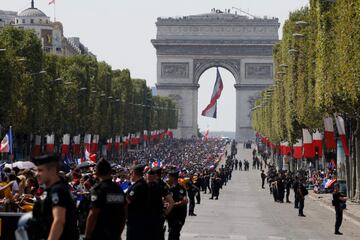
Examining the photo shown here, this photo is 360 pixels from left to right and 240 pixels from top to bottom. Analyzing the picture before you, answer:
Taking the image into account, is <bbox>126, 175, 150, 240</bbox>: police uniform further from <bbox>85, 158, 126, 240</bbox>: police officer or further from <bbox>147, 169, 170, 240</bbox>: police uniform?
<bbox>85, 158, 126, 240</bbox>: police officer

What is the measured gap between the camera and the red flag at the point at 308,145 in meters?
72.1

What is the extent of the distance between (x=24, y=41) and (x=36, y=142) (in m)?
6.55

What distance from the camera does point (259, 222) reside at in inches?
1586

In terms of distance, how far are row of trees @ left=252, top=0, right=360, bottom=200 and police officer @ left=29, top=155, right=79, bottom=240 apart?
2751 centimetres

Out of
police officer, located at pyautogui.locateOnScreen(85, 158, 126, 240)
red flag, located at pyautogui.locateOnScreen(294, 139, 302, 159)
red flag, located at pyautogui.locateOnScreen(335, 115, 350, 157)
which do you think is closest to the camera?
police officer, located at pyautogui.locateOnScreen(85, 158, 126, 240)

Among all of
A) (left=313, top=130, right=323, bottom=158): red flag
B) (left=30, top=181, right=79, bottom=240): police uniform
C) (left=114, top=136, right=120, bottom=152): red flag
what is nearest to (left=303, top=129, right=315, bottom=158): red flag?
(left=313, top=130, right=323, bottom=158): red flag

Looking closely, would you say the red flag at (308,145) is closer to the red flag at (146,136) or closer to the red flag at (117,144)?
the red flag at (117,144)

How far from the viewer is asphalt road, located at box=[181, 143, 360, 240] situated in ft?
110

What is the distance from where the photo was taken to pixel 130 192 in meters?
17.8

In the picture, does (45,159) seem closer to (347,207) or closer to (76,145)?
(347,207)

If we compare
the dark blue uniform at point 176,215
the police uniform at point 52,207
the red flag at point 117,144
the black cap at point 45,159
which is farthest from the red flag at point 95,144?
the black cap at point 45,159

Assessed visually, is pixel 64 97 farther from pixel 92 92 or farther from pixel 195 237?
pixel 195 237

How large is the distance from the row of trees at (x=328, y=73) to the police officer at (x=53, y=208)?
27.5m

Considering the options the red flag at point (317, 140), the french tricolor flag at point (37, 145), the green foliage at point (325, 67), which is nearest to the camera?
the green foliage at point (325, 67)
